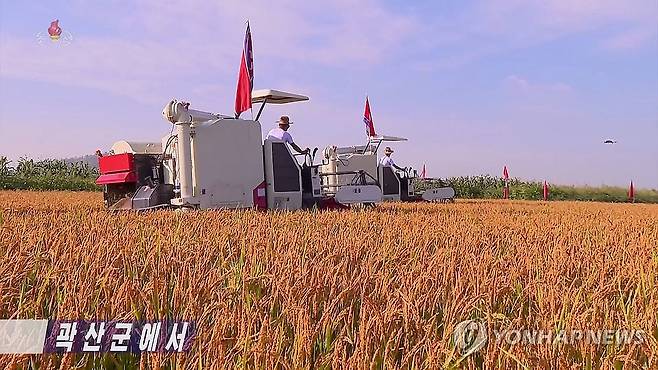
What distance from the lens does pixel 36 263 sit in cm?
347

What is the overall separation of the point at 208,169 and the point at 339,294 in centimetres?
684

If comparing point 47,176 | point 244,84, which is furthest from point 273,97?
point 47,176

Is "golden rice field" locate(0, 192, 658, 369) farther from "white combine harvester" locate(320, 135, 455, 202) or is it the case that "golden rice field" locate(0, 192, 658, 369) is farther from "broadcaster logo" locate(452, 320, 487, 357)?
"white combine harvester" locate(320, 135, 455, 202)

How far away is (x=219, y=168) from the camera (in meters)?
9.27

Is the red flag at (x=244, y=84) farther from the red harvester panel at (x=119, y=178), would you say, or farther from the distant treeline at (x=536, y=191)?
the distant treeline at (x=536, y=191)

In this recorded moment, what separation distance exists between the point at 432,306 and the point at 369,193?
821 cm

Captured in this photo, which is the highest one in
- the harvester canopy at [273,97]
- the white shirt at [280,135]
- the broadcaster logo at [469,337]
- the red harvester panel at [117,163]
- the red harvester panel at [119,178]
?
the harvester canopy at [273,97]

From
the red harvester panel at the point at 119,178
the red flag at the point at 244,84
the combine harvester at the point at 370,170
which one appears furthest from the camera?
the combine harvester at the point at 370,170

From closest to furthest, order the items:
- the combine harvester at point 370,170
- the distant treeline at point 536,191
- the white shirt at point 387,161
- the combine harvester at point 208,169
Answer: the combine harvester at point 208,169 → the combine harvester at point 370,170 → the white shirt at point 387,161 → the distant treeline at point 536,191

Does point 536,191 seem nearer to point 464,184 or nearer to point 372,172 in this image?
point 464,184

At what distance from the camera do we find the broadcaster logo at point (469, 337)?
1.98m

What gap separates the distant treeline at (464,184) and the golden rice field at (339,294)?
22159 mm

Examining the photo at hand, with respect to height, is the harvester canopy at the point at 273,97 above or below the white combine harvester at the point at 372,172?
above

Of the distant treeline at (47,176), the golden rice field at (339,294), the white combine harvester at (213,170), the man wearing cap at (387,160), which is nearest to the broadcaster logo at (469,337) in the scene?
the golden rice field at (339,294)
